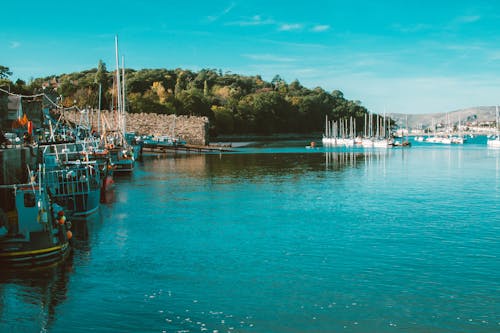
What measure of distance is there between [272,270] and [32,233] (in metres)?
8.91

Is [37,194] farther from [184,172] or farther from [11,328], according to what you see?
[184,172]

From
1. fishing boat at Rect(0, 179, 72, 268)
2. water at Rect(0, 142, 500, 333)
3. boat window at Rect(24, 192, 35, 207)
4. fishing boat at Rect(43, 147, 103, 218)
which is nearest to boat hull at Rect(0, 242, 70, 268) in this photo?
fishing boat at Rect(0, 179, 72, 268)

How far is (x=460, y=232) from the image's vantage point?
2719 cm

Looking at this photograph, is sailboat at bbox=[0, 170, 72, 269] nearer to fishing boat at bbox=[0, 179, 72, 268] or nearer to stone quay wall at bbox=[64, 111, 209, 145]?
fishing boat at bbox=[0, 179, 72, 268]

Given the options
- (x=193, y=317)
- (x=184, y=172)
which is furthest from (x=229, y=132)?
(x=193, y=317)

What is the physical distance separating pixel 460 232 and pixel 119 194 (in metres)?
25.0

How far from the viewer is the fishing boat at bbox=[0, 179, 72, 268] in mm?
19656

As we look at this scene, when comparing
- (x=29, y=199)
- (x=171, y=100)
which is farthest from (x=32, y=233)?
(x=171, y=100)

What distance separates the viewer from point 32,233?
2042 cm

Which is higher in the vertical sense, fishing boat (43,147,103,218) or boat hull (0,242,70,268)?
fishing boat (43,147,103,218)

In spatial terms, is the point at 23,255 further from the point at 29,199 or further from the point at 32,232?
the point at 29,199

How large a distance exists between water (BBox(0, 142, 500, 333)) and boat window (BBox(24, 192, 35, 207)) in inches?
103

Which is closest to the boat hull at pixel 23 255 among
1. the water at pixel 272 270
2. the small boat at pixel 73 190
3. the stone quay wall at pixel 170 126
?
the water at pixel 272 270

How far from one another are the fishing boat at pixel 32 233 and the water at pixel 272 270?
0.71 metres
